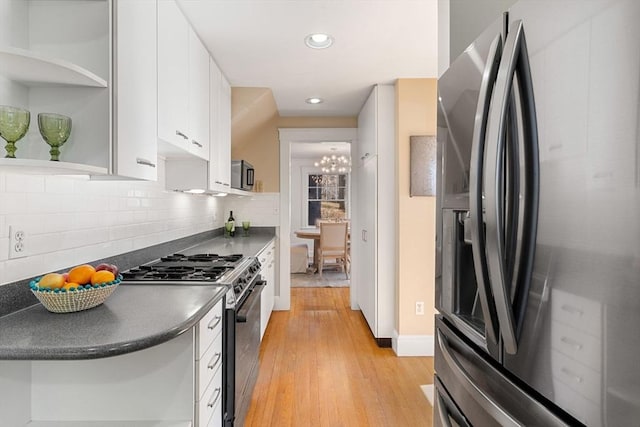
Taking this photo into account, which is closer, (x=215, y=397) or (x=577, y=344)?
(x=577, y=344)

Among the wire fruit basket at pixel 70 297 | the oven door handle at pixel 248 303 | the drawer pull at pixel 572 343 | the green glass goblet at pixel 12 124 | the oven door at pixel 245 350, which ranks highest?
the green glass goblet at pixel 12 124

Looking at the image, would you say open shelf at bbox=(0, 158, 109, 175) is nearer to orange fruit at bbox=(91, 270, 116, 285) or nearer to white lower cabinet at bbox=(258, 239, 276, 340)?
orange fruit at bbox=(91, 270, 116, 285)

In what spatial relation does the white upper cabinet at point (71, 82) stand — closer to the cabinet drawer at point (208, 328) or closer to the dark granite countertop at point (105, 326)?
the dark granite countertop at point (105, 326)

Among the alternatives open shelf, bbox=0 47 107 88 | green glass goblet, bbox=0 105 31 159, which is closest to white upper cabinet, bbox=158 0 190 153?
open shelf, bbox=0 47 107 88

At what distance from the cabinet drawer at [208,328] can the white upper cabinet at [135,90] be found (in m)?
0.64

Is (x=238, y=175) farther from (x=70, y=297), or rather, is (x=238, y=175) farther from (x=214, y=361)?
(x=70, y=297)

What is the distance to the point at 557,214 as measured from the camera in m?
0.65

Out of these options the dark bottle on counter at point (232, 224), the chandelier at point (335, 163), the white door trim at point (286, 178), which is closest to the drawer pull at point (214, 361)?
the dark bottle on counter at point (232, 224)

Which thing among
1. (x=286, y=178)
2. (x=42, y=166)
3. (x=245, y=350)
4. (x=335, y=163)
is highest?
(x=335, y=163)

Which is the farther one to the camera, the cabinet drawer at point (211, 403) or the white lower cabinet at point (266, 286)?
the white lower cabinet at point (266, 286)

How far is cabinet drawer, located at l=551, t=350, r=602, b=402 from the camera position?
1.87ft

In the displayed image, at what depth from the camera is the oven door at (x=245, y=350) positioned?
1.96m

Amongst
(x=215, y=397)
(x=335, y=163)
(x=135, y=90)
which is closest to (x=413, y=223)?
(x=215, y=397)

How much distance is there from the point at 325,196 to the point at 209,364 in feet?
24.2
